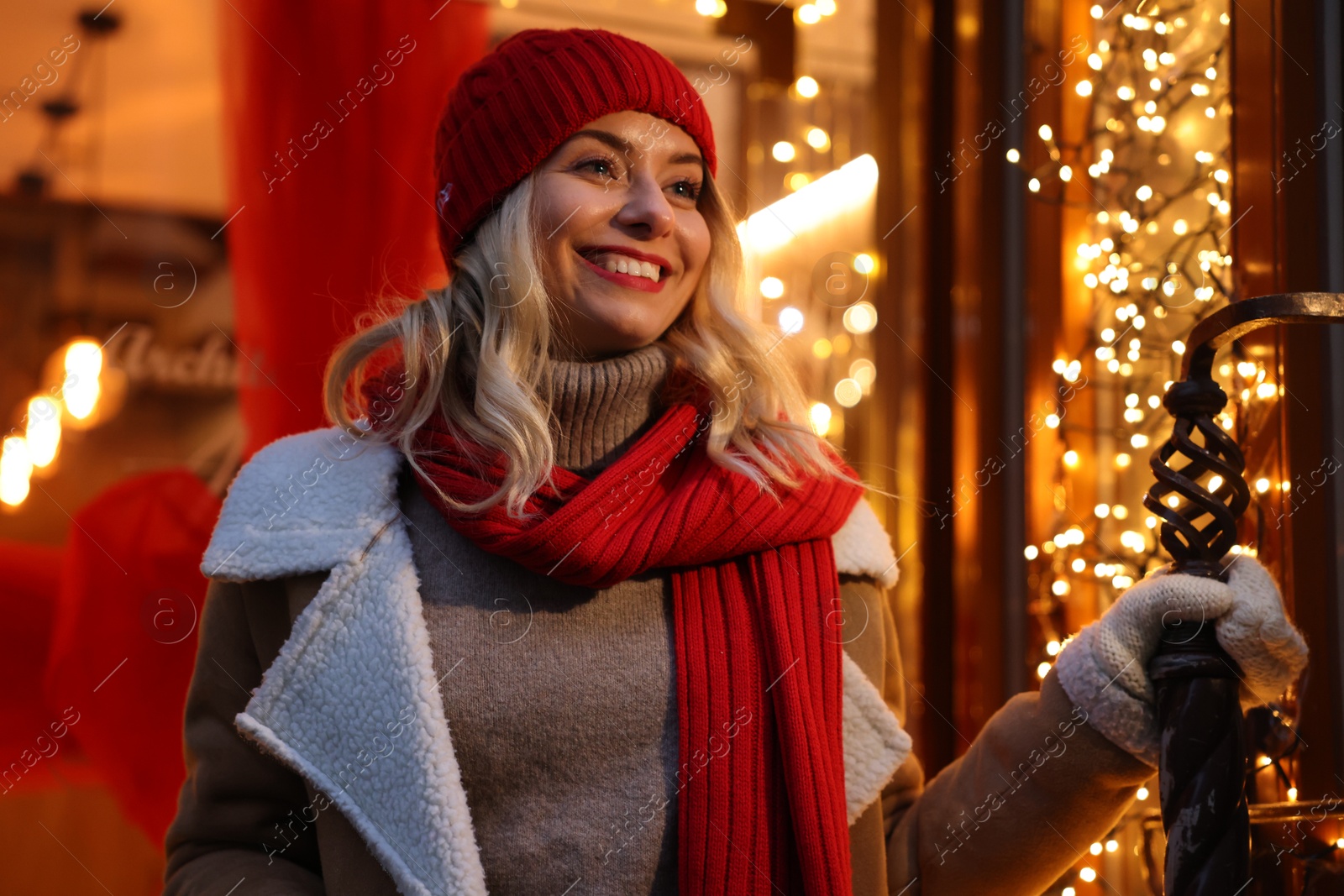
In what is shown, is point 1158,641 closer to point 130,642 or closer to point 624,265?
point 624,265

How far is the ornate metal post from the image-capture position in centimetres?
78

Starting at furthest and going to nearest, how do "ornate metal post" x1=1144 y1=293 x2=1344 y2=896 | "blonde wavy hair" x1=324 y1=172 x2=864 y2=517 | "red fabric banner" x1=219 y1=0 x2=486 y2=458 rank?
"red fabric banner" x1=219 y1=0 x2=486 y2=458 → "blonde wavy hair" x1=324 y1=172 x2=864 y2=517 → "ornate metal post" x1=1144 y1=293 x2=1344 y2=896

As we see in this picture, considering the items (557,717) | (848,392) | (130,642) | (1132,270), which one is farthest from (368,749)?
(848,392)

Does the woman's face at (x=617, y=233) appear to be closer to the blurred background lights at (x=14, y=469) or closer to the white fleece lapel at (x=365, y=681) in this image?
the white fleece lapel at (x=365, y=681)

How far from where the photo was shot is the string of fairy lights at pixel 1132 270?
1.29 meters

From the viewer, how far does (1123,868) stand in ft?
4.75

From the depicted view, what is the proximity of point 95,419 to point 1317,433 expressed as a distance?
5.87ft

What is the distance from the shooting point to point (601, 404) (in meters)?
1.08

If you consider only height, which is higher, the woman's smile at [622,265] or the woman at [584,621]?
the woman's smile at [622,265]

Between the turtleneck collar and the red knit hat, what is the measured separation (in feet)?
0.74

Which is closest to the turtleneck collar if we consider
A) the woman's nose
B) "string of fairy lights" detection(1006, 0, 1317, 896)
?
the woman's nose

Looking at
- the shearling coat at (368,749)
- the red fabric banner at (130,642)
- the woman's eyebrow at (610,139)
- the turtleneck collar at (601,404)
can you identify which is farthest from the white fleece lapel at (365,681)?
the red fabric banner at (130,642)

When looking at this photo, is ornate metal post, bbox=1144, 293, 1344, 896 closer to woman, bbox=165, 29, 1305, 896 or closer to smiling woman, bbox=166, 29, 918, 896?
woman, bbox=165, 29, 1305, 896

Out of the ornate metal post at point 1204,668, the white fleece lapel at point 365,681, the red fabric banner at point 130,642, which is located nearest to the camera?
the ornate metal post at point 1204,668
